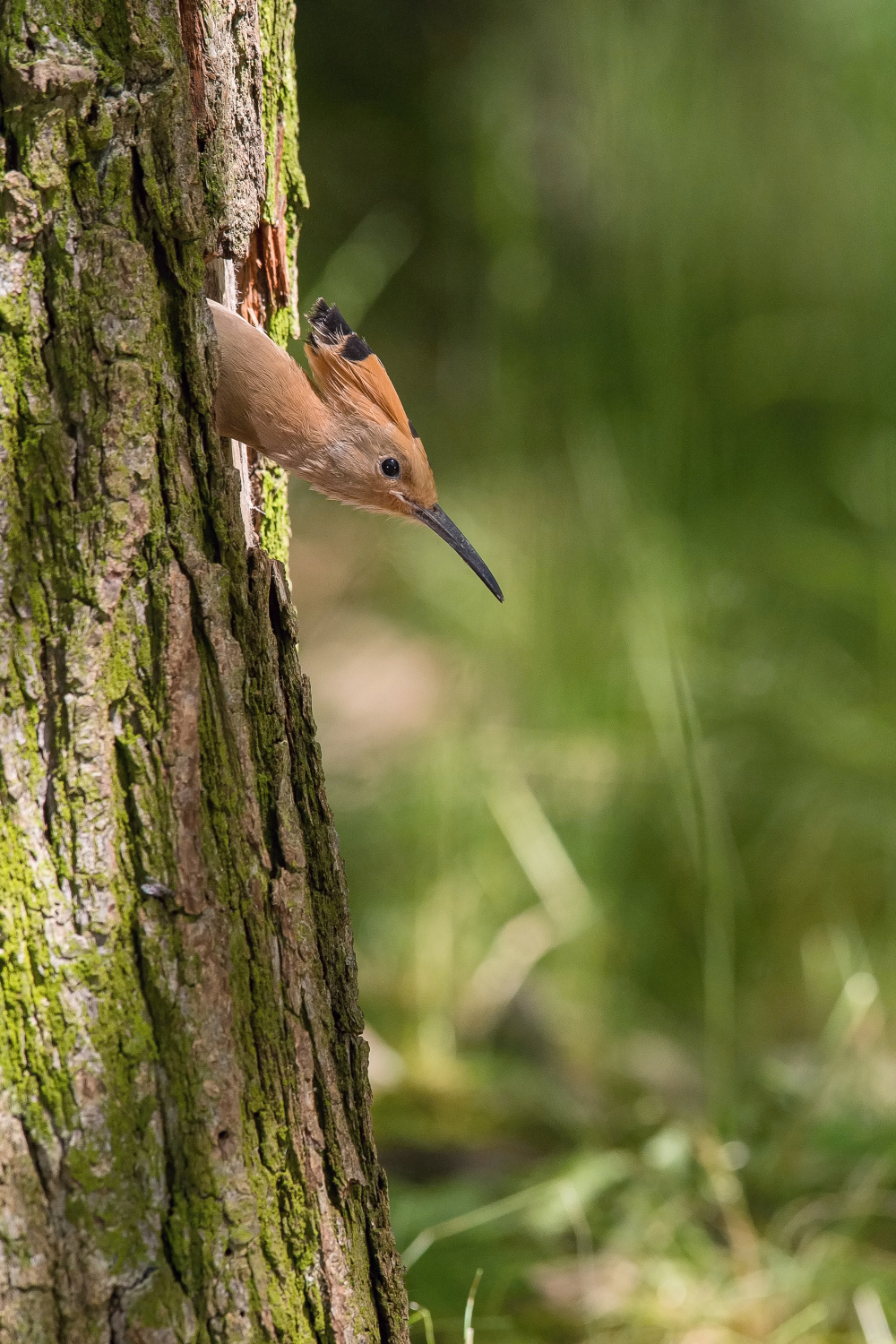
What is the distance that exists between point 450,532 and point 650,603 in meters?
1.29

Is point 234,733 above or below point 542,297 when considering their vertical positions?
below

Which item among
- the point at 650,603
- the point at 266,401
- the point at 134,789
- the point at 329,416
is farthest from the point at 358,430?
the point at 650,603

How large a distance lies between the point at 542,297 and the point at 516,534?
2.02 ft

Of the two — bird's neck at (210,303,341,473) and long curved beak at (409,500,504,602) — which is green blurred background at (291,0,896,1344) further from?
bird's neck at (210,303,341,473)

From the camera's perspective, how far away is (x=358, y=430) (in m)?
1.24

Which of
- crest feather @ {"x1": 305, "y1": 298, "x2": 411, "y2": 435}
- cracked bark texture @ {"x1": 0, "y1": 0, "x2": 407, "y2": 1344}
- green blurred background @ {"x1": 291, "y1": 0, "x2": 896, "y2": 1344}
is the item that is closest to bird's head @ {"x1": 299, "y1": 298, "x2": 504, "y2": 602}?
crest feather @ {"x1": 305, "y1": 298, "x2": 411, "y2": 435}

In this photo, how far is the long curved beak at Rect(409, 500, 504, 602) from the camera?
1333 millimetres

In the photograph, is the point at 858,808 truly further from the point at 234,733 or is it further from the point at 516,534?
the point at 234,733

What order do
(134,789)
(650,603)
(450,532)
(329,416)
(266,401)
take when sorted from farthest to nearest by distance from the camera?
(650,603) < (450,532) < (329,416) < (266,401) < (134,789)

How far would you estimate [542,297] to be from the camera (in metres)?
3.06

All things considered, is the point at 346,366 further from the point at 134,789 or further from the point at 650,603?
the point at 650,603

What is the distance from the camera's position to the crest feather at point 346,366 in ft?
4.00

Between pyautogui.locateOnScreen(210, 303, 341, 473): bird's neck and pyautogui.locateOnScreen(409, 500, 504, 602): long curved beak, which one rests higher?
pyautogui.locateOnScreen(210, 303, 341, 473): bird's neck

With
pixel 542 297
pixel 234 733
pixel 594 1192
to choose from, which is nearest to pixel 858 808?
pixel 594 1192
